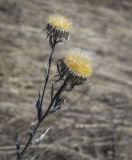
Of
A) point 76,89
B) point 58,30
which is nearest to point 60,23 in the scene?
point 58,30

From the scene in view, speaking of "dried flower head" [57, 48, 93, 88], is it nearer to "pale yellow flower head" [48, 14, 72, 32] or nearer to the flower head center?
the flower head center

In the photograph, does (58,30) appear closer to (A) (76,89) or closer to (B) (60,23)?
(B) (60,23)

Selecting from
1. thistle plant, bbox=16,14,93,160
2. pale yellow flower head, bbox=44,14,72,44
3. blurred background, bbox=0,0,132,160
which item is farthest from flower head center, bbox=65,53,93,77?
blurred background, bbox=0,0,132,160

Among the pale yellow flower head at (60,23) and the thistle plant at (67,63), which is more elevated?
the pale yellow flower head at (60,23)

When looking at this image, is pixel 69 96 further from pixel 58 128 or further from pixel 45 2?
pixel 45 2

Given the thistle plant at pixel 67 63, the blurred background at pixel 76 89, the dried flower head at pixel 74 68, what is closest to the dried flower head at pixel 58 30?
the thistle plant at pixel 67 63

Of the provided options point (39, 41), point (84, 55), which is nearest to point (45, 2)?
point (39, 41)

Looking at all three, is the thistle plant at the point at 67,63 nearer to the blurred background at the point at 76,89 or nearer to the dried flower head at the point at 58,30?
the dried flower head at the point at 58,30
